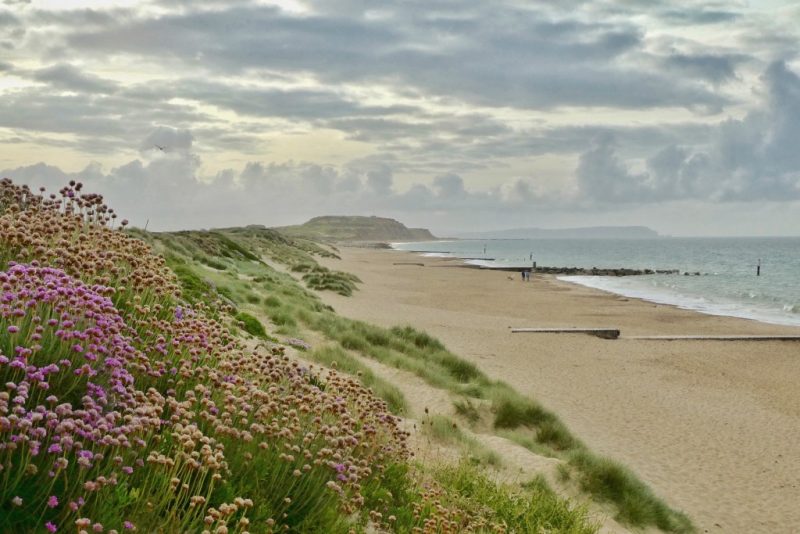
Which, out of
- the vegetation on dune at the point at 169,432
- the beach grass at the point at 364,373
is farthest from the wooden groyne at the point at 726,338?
the vegetation on dune at the point at 169,432

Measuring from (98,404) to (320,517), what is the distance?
1.74m

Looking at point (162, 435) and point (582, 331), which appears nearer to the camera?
point (162, 435)

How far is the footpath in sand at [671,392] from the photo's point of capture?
1344 centimetres

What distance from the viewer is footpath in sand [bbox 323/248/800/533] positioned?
13438mm

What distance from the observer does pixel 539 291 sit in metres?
60.7

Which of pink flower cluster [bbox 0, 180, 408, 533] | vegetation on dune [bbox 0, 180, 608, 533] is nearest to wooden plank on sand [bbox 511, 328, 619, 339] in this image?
vegetation on dune [bbox 0, 180, 608, 533]

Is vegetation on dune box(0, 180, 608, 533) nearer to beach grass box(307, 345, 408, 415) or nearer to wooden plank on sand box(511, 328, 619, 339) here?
beach grass box(307, 345, 408, 415)

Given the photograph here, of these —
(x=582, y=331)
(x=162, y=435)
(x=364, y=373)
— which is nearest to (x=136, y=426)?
(x=162, y=435)

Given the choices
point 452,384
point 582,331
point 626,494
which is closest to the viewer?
point 626,494

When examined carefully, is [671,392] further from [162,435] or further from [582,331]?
[162,435]

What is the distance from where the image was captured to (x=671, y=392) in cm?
2130

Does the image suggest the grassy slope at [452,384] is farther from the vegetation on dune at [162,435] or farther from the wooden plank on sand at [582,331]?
the wooden plank on sand at [582,331]

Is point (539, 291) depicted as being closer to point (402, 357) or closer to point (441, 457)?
point (402, 357)

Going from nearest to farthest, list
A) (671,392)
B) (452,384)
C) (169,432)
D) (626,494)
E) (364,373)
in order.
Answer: (169,432) → (626,494) → (364,373) → (452,384) → (671,392)
